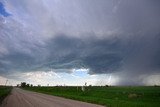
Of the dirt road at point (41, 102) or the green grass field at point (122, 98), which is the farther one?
the green grass field at point (122, 98)

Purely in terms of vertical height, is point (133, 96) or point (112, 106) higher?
point (133, 96)

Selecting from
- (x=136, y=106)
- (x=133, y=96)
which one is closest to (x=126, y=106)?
(x=136, y=106)

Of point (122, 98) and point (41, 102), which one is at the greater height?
point (122, 98)

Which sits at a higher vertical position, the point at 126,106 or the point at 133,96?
the point at 133,96

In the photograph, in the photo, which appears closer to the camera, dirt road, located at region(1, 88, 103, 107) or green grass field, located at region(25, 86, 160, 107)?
dirt road, located at region(1, 88, 103, 107)

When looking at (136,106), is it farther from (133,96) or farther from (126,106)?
(133,96)

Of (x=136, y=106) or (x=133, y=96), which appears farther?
(x=133, y=96)

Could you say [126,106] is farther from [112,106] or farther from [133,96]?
[133,96]

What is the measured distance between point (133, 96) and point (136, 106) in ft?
64.6

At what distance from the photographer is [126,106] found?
27875mm

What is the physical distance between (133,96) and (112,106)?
19266 mm

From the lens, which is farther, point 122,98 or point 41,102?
point 122,98

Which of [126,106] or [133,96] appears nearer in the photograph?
[126,106]

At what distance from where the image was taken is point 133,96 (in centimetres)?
4678
